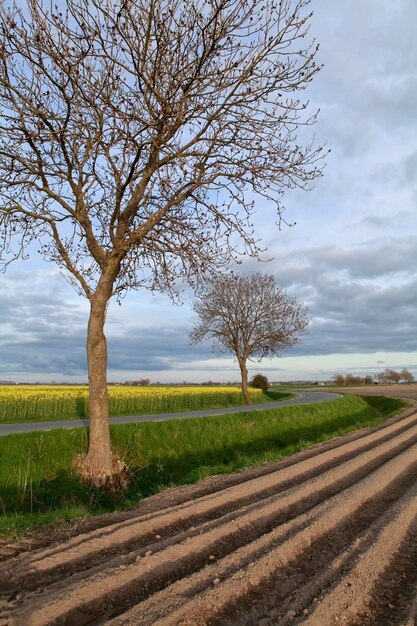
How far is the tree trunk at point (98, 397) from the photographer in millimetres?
11664

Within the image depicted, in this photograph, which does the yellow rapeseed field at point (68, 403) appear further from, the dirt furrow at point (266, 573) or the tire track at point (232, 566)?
the dirt furrow at point (266, 573)

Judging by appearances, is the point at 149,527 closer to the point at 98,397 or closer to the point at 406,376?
the point at 98,397

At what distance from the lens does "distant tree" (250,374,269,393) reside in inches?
2386

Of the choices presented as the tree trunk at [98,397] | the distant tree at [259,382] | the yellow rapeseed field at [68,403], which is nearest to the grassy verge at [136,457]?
the tree trunk at [98,397]

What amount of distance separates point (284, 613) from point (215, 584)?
76cm

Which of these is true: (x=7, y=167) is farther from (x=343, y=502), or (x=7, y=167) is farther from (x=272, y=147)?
(x=343, y=502)

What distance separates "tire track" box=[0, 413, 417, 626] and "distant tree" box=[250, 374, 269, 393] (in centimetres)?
5168

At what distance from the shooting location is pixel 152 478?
44.9 feet

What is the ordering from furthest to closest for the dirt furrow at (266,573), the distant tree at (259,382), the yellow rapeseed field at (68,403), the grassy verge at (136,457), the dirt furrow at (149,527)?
1. the distant tree at (259,382)
2. the yellow rapeseed field at (68,403)
3. the grassy verge at (136,457)
4. the dirt furrow at (149,527)
5. the dirt furrow at (266,573)

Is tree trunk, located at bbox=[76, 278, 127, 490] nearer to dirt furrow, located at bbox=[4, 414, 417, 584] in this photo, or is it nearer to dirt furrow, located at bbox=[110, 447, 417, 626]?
dirt furrow, located at bbox=[4, 414, 417, 584]

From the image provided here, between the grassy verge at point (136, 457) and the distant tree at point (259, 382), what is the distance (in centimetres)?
3600

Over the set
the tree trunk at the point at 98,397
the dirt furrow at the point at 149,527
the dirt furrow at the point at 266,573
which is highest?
the tree trunk at the point at 98,397

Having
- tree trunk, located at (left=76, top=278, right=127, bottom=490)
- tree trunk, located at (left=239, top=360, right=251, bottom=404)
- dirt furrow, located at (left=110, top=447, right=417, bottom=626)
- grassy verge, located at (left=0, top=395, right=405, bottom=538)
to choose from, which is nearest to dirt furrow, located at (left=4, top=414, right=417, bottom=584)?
dirt furrow, located at (left=110, top=447, right=417, bottom=626)

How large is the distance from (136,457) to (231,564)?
9767 millimetres
